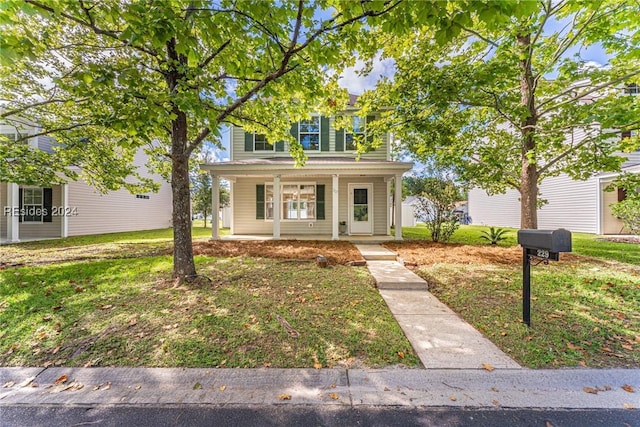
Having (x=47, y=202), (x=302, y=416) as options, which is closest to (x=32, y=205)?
(x=47, y=202)

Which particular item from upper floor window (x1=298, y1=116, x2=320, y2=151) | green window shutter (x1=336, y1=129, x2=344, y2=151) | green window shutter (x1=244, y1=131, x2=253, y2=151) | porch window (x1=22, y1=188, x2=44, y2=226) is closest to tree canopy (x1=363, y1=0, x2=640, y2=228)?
green window shutter (x1=336, y1=129, x2=344, y2=151)

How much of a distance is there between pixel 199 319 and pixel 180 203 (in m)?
2.30

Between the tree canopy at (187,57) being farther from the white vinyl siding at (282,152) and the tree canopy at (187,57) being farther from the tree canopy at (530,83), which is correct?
the white vinyl siding at (282,152)

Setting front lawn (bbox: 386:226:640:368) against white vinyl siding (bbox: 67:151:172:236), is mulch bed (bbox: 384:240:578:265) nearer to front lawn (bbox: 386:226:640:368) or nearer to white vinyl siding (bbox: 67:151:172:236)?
front lawn (bbox: 386:226:640:368)

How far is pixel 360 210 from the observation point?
37.7 ft

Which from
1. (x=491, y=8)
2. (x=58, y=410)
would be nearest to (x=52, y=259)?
(x=58, y=410)

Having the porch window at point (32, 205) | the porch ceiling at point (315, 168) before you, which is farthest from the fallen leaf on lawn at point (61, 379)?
the porch window at point (32, 205)

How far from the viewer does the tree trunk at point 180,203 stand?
14.8ft

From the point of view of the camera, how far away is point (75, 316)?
11.2ft

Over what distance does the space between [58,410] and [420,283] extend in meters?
4.93

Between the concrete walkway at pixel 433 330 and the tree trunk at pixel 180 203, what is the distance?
3.78 meters

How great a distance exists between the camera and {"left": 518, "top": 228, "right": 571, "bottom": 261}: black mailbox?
106 inches

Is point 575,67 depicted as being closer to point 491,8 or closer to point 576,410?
point 491,8

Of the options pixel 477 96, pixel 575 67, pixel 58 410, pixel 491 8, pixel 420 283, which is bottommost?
pixel 58 410
